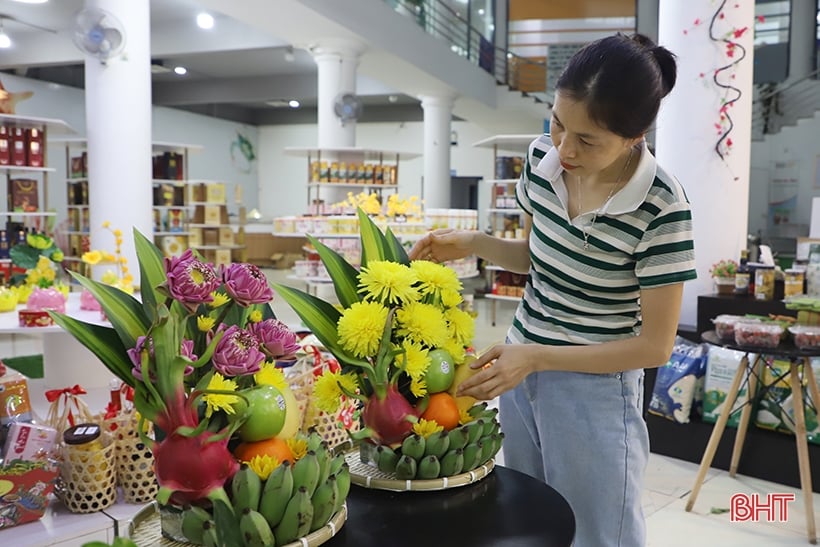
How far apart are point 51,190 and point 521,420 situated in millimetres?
14574

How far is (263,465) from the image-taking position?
3.00ft

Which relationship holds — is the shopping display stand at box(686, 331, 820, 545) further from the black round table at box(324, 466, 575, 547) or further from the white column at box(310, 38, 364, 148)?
the white column at box(310, 38, 364, 148)

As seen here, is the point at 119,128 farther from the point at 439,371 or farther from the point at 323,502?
the point at 323,502

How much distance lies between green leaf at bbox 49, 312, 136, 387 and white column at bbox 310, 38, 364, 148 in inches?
346

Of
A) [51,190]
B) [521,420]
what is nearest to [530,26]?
[51,190]

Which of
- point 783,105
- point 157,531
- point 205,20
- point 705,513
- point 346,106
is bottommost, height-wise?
point 705,513

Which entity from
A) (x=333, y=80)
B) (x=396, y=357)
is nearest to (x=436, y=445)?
(x=396, y=357)

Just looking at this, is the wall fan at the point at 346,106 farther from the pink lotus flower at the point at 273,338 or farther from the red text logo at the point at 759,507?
the pink lotus flower at the point at 273,338

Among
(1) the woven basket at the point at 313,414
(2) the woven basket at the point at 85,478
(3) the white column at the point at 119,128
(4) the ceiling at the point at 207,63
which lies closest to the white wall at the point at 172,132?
(4) the ceiling at the point at 207,63

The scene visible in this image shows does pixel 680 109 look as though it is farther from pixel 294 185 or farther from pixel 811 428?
pixel 294 185

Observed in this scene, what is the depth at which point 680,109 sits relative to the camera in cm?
436

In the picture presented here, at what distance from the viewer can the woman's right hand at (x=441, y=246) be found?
142 centimetres

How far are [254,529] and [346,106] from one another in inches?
356

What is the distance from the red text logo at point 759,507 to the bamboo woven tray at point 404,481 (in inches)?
96.6
